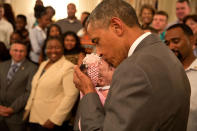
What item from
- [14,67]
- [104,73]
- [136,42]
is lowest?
[14,67]

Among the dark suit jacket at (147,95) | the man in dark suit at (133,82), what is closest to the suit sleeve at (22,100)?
the man in dark suit at (133,82)

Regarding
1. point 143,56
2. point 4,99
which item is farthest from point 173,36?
point 4,99

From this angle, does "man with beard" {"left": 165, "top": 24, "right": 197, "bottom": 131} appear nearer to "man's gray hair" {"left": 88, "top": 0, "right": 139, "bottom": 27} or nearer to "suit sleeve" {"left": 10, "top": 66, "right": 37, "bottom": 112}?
"man's gray hair" {"left": 88, "top": 0, "right": 139, "bottom": 27}

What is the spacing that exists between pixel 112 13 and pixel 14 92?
200cm

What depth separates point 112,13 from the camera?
94cm

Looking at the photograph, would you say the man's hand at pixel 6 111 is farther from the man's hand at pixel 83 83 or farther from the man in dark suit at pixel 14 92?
the man's hand at pixel 83 83

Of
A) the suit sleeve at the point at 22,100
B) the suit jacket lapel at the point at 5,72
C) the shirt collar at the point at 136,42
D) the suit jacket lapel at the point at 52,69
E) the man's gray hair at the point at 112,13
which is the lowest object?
the suit sleeve at the point at 22,100

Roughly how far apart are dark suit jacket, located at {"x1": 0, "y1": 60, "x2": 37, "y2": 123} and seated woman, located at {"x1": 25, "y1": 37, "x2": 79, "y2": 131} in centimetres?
18

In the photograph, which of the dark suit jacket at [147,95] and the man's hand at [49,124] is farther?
the man's hand at [49,124]

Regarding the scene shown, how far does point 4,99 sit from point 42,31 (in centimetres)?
91

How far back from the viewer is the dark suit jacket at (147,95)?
0.77 m

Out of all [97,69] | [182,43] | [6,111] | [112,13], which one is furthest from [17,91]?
[112,13]

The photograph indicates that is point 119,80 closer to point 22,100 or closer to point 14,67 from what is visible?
point 22,100

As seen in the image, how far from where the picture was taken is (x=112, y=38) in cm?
94
